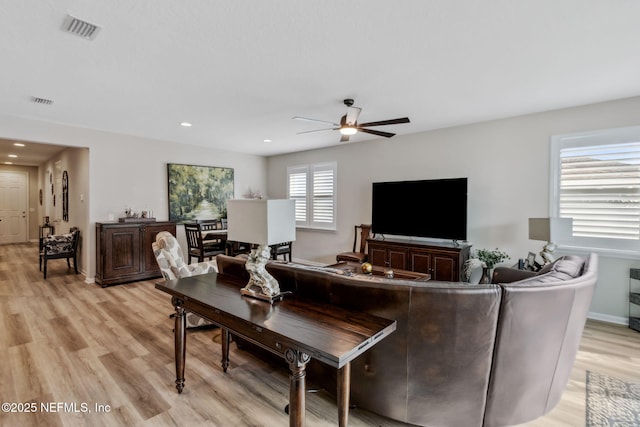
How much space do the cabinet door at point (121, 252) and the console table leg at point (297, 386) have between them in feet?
15.4

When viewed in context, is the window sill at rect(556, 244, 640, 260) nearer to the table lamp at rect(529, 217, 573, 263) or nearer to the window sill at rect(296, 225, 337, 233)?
the table lamp at rect(529, 217, 573, 263)

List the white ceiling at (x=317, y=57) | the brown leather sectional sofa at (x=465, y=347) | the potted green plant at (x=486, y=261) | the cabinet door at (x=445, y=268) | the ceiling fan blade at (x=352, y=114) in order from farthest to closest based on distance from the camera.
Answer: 1. the cabinet door at (x=445, y=268)
2. the potted green plant at (x=486, y=261)
3. the ceiling fan blade at (x=352, y=114)
4. the white ceiling at (x=317, y=57)
5. the brown leather sectional sofa at (x=465, y=347)

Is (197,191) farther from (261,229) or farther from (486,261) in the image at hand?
(486,261)

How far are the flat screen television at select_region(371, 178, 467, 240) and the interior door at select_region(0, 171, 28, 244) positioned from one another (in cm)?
1080

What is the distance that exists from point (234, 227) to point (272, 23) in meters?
1.37

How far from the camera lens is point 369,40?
2.21m

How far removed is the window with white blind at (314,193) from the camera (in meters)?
6.23

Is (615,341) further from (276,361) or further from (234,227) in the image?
(234,227)

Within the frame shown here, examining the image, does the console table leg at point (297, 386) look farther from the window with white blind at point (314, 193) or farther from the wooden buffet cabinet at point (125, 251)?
the window with white blind at point (314, 193)

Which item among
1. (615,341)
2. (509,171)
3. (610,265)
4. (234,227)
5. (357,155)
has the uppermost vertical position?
(357,155)

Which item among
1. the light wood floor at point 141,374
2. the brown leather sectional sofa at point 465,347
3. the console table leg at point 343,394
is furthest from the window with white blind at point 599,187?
the console table leg at point 343,394

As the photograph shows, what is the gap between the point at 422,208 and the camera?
4574mm

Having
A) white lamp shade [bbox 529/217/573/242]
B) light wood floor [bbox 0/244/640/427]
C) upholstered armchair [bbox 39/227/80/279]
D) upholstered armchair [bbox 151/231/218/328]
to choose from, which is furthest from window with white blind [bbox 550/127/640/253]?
upholstered armchair [bbox 39/227/80/279]

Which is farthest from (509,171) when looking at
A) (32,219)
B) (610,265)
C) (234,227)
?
(32,219)
